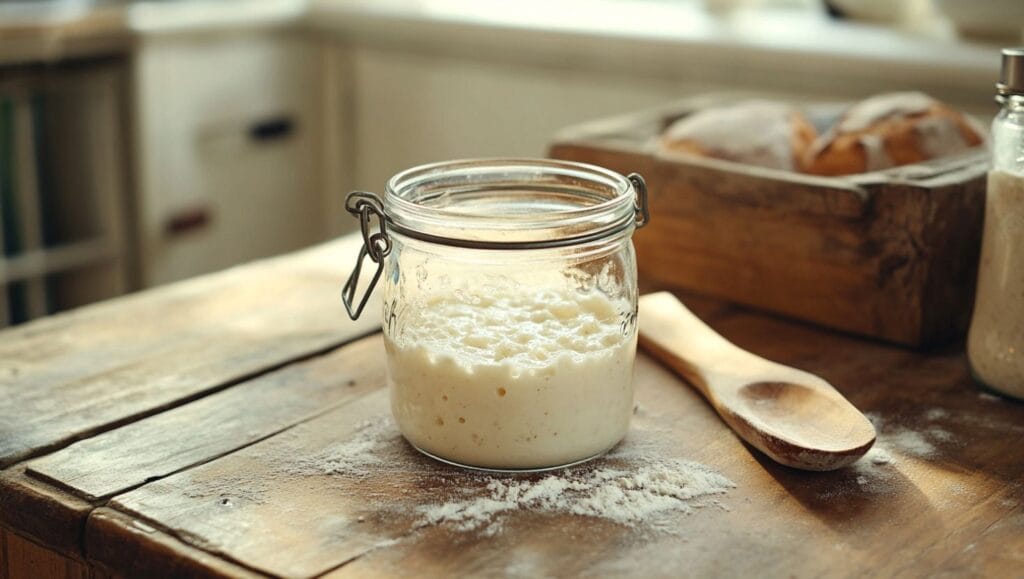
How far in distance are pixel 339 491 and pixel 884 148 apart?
0.59 metres

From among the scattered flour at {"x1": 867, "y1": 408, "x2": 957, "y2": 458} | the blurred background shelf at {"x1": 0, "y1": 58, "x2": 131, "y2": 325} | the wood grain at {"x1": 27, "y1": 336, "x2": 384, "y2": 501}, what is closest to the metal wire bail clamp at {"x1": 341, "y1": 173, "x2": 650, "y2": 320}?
the wood grain at {"x1": 27, "y1": 336, "x2": 384, "y2": 501}

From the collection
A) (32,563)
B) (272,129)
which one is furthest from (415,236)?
(272,129)

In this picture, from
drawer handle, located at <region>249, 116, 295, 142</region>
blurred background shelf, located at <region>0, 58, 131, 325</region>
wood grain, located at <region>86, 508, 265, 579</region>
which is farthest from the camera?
drawer handle, located at <region>249, 116, 295, 142</region>

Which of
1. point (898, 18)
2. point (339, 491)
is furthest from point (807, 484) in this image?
point (898, 18)

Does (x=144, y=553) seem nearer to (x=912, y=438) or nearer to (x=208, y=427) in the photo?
(x=208, y=427)

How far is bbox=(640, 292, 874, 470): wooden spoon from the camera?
29.6 inches

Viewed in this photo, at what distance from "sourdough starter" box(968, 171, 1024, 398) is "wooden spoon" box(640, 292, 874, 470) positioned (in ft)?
0.47

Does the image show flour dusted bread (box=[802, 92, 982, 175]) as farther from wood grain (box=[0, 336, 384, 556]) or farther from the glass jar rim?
wood grain (box=[0, 336, 384, 556])

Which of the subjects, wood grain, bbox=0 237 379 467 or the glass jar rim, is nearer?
the glass jar rim

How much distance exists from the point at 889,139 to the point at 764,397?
1.10ft

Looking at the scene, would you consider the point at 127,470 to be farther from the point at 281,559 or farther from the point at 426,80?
the point at 426,80

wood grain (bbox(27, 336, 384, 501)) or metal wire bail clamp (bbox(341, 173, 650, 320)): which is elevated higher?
metal wire bail clamp (bbox(341, 173, 650, 320))

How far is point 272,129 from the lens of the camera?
7.41 feet

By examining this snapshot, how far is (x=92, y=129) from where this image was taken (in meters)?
2.04
